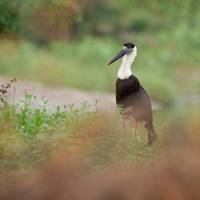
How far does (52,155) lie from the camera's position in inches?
226

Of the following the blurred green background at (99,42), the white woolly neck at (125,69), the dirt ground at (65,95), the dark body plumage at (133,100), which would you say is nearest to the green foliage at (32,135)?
the dark body plumage at (133,100)

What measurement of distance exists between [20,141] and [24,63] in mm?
13349

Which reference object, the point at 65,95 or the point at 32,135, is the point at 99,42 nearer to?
the point at 65,95

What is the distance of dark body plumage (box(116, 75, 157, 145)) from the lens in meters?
7.56

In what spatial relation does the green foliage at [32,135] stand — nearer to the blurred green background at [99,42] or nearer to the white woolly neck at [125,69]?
the white woolly neck at [125,69]

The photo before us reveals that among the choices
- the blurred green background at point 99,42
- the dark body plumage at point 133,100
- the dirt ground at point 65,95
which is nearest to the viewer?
the dark body plumage at point 133,100

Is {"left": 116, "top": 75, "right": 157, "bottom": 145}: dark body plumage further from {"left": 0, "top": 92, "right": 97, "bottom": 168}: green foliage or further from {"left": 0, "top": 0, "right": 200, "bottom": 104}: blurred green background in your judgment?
{"left": 0, "top": 0, "right": 200, "bottom": 104}: blurred green background

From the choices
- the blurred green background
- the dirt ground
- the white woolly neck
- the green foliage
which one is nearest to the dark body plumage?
the white woolly neck

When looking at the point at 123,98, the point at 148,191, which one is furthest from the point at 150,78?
the point at 148,191

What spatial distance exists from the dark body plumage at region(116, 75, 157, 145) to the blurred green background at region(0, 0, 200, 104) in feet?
12.4

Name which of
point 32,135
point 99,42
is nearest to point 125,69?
point 32,135

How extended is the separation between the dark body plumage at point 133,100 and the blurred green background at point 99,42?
3786 mm

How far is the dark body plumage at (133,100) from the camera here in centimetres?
756

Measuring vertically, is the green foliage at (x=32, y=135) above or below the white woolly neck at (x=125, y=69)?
below
